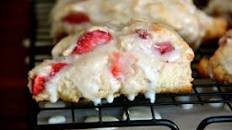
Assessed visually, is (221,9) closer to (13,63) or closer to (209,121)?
(209,121)

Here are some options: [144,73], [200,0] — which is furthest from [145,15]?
[200,0]

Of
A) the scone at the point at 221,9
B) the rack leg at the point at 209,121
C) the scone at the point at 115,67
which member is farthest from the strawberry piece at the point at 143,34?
the scone at the point at 221,9

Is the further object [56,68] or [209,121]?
[56,68]

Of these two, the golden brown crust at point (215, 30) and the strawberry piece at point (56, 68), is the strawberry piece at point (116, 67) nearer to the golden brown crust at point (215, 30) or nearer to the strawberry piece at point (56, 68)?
the strawberry piece at point (56, 68)

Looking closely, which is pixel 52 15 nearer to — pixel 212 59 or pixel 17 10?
pixel 212 59

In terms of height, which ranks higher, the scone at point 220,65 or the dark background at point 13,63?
the dark background at point 13,63

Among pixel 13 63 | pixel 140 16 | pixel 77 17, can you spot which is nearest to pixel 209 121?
pixel 140 16

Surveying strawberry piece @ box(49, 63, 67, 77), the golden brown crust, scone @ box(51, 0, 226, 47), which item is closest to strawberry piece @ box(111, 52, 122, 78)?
strawberry piece @ box(49, 63, 67, 77)
